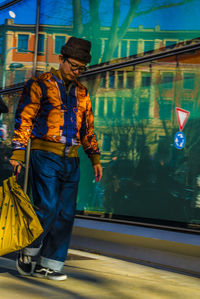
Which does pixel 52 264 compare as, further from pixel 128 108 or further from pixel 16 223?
pixel 128 108

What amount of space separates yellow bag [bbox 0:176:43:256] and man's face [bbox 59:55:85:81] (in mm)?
991

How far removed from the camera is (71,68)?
13.7ft

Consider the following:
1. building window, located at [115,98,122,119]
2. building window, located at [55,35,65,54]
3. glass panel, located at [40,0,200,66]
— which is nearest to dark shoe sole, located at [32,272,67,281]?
glass panel, located at [40,0,200,66]

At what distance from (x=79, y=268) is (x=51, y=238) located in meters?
0.72

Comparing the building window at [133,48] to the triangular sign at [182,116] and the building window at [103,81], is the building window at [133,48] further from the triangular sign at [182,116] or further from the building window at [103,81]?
the triangular sign at [182,116]

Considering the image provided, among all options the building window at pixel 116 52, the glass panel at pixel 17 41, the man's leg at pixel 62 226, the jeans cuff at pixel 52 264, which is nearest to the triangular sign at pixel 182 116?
the building window at pixel 116 52

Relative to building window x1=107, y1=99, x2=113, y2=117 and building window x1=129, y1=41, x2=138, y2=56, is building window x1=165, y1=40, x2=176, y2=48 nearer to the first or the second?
building window x1=129, y1=41, x2=138, y2=56

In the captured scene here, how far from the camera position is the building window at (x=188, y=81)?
6898 millimetres

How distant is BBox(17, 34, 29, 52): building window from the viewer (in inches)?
388

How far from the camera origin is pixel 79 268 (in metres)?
4.74

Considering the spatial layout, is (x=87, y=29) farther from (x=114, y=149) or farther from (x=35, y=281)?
(x=35, y=281)

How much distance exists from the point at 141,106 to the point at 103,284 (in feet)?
12.9

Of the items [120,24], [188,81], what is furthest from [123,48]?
[188,81]

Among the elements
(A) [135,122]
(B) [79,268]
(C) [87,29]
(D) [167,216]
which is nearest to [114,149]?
(A) [135,122]
